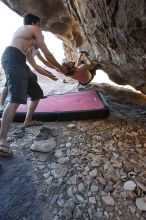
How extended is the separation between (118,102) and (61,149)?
2.43 m

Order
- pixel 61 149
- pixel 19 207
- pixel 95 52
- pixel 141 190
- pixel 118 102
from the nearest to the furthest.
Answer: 1. pixel 19 207
2. pixel 141 190
3. pixel 61 149
4. pixel 95 52
5. pixel 118 102

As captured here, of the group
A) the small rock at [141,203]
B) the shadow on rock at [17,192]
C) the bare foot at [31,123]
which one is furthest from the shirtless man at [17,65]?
the small rock at [141,203]

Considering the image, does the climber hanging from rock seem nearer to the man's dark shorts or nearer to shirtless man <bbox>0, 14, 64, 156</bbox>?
shirtless man <bbox>0, 14, 64, 156</bbox>

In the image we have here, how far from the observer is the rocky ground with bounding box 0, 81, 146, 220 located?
6.61 feet

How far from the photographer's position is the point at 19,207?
203cm

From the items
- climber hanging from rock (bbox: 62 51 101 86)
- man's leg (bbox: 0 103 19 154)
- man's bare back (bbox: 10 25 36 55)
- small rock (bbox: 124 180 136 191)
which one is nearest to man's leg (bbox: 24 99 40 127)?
man's leg (bbox: 0 103 19 154)

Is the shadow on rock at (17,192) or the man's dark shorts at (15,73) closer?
the shadow on rock at (17,192)

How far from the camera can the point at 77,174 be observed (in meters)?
2.39

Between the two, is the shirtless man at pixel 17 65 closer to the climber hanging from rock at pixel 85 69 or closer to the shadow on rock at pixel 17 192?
the shadow on rock at pixel 17 192

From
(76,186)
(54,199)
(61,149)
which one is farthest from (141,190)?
(61,149)

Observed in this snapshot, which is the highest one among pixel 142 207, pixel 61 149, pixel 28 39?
pixel 28 39

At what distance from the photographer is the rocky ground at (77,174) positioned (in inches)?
79.3

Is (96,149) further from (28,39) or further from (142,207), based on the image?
(28,39)

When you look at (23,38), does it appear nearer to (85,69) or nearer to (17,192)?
(17,192)
